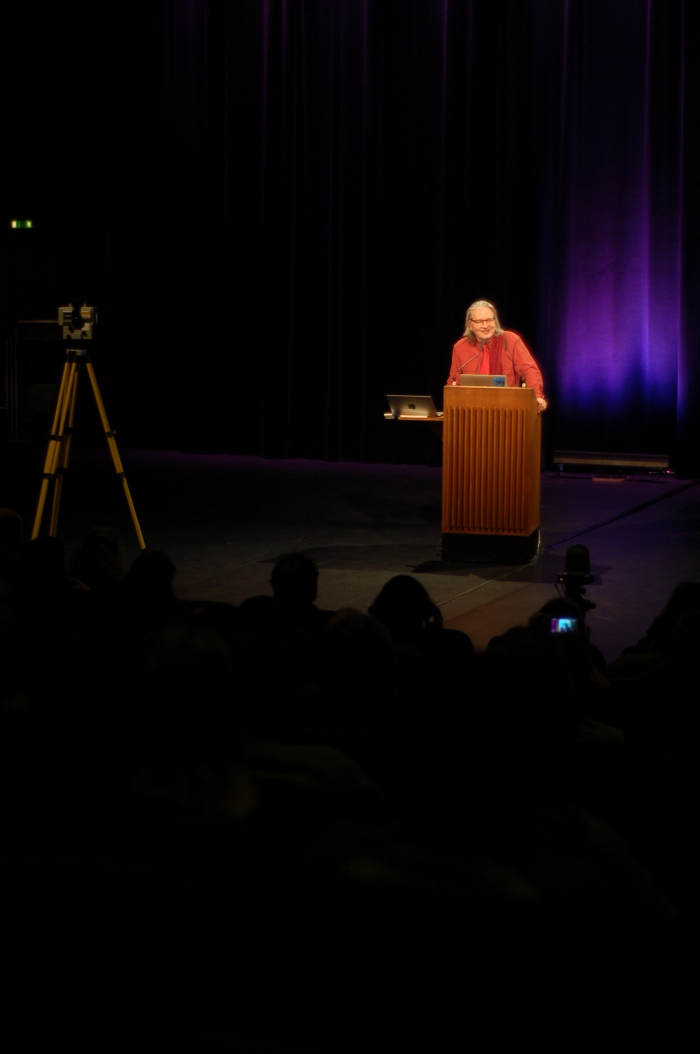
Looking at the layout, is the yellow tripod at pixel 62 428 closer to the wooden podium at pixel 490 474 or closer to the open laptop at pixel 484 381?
the wooden podium at pixel 490 474

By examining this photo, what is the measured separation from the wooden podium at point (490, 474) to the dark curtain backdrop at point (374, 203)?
3.72 meters

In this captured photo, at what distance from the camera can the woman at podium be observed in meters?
6.14

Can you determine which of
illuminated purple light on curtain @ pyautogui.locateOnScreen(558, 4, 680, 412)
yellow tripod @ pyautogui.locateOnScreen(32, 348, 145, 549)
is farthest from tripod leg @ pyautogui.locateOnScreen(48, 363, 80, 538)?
illuminated purple light on curtain @ pyautogui.locateOnScreen(558, 4, 680, 412)

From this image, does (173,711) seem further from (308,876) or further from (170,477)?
(170,477)

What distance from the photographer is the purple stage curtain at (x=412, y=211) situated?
8977mm

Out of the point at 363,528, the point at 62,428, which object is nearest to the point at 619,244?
the point at 363,528

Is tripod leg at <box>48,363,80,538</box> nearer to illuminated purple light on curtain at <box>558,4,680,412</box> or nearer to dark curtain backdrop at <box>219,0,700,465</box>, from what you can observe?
dark curtain backdrop at <box>219,0,700,465</box>

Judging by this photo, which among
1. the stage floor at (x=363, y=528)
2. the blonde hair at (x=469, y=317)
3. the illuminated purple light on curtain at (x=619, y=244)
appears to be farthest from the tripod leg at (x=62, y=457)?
the illuminated purple light on curtain at (x=619, y=244)

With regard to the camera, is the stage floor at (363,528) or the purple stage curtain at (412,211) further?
the purple stage curtain at (412,211)

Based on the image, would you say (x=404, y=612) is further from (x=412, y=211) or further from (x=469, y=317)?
(x=412, y=211)

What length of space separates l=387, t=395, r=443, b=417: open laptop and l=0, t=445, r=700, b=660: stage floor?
0.70 meters

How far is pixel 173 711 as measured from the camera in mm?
1693

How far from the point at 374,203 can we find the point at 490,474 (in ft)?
16.1

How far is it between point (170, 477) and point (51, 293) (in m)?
4.04
